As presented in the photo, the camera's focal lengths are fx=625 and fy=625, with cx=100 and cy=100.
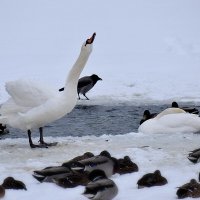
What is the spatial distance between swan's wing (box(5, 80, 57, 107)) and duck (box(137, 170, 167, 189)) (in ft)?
9.70

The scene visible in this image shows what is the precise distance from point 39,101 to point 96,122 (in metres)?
4.47

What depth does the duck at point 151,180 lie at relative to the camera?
19.4 ft

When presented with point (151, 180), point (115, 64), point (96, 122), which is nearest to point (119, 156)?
point (151, 180)

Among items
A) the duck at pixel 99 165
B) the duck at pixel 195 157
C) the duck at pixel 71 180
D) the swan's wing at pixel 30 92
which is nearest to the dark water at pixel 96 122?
the swan's wing at pixel 30 92

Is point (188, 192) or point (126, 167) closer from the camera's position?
point (188, 192)

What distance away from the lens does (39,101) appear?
8.59 m

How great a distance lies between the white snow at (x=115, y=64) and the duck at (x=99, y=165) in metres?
0.14

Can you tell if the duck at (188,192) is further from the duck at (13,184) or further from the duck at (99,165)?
the duck at (13,184)

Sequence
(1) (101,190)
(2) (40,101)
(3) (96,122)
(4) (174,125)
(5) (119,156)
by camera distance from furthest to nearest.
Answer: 1. (3) (96,122)
2. (4) (174,125)
3. (2) (40,101)
4. (5) (119,156)
5. (1) (101,190)

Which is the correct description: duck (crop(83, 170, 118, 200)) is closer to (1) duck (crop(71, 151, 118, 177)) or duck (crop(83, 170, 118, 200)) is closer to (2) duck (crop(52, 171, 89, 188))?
(2) duck (crop(52, 171, 89, 188))

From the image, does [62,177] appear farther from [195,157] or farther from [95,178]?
[195,157]

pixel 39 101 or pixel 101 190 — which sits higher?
pixel 39 101

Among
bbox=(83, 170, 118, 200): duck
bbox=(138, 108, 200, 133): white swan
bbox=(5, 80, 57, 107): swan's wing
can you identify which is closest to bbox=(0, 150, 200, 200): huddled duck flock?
bbox=(83, 170, 118, 200): duck

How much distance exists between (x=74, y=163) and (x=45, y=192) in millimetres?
691
